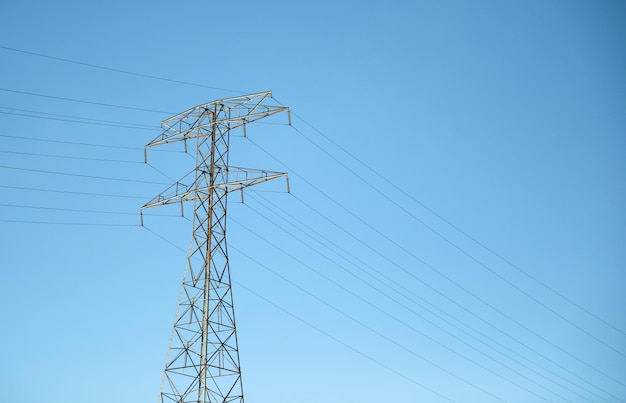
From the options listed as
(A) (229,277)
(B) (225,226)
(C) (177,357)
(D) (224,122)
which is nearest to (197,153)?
(D) (224,122)

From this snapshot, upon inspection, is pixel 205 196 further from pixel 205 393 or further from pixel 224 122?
pixel 205 393

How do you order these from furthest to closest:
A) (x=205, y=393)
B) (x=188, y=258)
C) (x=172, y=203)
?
(x=172, y=203), (x=188, y=258), (x=205, y=393)

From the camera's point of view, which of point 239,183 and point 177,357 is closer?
point 177,357

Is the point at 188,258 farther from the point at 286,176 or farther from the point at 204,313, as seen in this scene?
the point at 286,176

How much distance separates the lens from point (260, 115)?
33.7m

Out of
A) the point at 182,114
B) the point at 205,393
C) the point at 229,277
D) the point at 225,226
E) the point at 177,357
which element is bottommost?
the point at 205,393

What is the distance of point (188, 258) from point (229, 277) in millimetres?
2208

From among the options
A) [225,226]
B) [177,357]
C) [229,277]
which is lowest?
[177,357]

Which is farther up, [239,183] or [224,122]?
[224,122]

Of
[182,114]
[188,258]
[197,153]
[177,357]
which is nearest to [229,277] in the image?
[188,258]

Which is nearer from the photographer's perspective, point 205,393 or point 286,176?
point 205,393

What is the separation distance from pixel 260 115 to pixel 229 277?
28.2 feet

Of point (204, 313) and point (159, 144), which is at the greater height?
point (159, 144)

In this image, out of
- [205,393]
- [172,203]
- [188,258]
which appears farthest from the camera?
[172,203]
